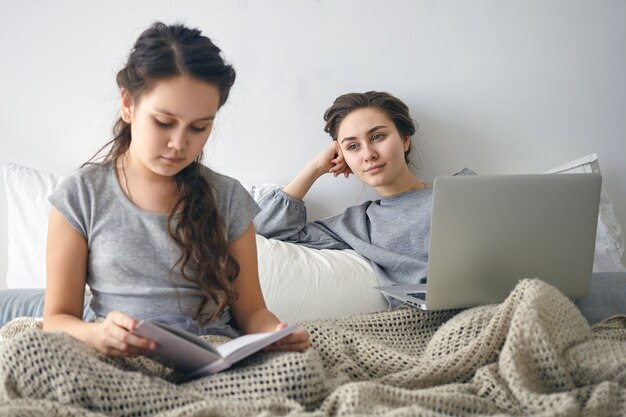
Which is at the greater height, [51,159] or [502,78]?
[502,78]

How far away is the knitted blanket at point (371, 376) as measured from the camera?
96 centimetres

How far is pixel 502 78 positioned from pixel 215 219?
1.23 metres

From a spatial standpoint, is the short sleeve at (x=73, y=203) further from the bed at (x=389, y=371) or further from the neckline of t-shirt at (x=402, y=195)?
the neckline of t-shirt at (x=402, y=195)

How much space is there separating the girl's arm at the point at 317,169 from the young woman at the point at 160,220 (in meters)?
0.65

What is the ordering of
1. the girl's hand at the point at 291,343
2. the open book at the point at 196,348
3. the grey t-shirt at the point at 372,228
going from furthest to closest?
the grey t-shirt at the point at 372,228 < the girl's hand at the point at 291,343 < the open book at the point at 196,348

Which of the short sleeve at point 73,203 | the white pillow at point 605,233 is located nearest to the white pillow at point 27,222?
the short sleeve at point 73,203

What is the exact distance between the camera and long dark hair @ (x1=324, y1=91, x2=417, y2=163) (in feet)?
6.53

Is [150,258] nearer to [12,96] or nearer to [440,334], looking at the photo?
[440,334]

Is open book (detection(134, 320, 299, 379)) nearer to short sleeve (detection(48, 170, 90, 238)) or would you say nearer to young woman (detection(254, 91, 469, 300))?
short sleeve (detection(48, 170, 90, 238))

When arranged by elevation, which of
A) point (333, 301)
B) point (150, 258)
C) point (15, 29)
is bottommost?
point (333, 301)

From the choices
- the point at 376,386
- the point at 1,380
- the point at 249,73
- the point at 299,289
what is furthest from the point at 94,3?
the point at 376,386

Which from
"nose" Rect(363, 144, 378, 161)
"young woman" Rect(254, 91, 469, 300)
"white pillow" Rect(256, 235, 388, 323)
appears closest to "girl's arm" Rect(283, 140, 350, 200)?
"young woman" Rect(254, 91, 469, 300)

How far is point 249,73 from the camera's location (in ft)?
6.95

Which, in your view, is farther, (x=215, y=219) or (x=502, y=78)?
(x=502, y=78)
